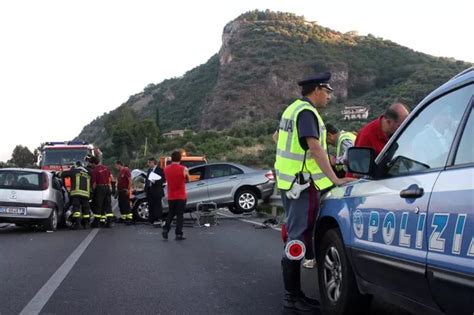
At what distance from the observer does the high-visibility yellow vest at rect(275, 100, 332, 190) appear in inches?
201

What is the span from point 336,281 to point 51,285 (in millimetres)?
3488

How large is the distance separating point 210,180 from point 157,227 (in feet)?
9.72

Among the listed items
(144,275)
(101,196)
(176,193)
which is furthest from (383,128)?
(101,196)

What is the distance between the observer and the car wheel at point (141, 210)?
1606 centimetres

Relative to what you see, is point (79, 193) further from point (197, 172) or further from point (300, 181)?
point (300, 181)

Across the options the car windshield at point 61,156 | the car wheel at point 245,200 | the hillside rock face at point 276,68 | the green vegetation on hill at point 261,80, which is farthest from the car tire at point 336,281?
the hillside rock face at point 276,68

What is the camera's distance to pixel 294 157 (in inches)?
202

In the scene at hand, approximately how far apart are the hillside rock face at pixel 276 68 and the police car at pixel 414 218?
72.4 m

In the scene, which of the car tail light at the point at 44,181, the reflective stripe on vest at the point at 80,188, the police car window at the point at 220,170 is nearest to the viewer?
the car tail light at the point at 44,181

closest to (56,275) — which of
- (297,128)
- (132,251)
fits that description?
(132,251)

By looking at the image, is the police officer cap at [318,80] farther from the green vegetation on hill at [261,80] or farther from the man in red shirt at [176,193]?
the green vegetation on hill at [261,80]

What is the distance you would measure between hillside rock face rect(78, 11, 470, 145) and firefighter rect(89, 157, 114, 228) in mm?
63382

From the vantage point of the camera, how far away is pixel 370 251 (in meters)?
3.95

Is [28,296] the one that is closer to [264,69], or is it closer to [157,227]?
[157,227]
